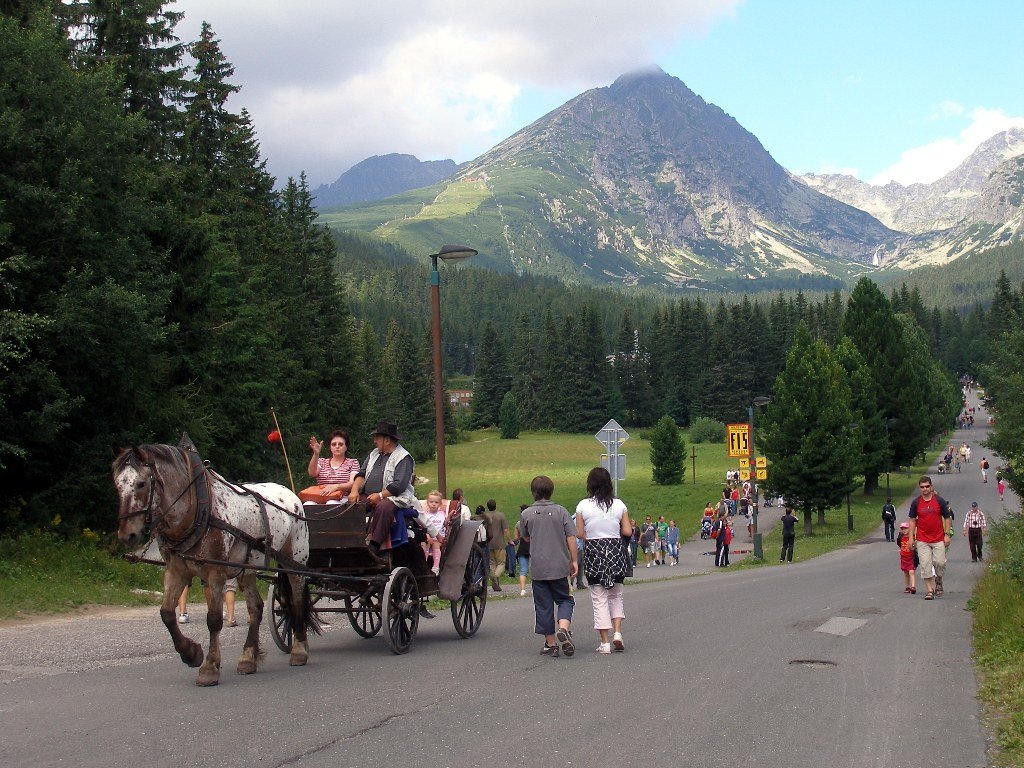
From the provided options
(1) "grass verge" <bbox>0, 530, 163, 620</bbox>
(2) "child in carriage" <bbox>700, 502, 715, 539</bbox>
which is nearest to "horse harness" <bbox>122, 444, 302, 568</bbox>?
(1) "grass verge" <bbox>0, 530, 163, 620</bbox>

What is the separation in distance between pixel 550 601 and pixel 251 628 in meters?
3.30

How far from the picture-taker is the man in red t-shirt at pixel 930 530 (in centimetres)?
1844

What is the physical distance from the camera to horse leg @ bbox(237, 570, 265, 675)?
32.0 feet

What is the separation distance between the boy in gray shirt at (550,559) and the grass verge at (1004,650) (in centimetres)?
422

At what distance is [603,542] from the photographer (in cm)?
1124

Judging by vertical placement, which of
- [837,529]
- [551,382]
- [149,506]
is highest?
[551,382]

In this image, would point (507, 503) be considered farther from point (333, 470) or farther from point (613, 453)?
point (333, 470)

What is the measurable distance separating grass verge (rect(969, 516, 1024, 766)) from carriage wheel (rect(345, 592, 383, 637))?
6.18 m

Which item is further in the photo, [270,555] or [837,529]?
[837,529]

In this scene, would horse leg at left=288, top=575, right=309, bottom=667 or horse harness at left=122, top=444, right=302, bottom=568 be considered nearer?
horse harness at left=122, top=444, right=302, bottom=568

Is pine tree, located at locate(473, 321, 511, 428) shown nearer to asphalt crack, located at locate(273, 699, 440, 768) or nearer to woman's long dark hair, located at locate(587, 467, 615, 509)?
woman's long dark hair, located at locate(587, 467, 615, 509)

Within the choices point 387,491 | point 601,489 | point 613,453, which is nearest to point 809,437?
point 613,453

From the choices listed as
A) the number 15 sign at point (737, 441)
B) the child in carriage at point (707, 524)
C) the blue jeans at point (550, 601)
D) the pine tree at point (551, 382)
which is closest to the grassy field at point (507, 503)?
the child in carriage at point (707, 524)

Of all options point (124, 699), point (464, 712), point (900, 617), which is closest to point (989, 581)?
point (900, 617)
